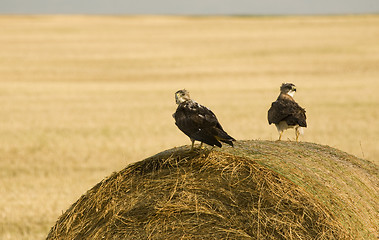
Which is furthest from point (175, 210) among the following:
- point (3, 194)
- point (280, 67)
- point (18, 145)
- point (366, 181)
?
point (280, 67)

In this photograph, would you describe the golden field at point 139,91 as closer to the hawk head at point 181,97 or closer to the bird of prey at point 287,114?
the hawk head at point 181,97

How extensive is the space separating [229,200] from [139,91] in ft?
88.0

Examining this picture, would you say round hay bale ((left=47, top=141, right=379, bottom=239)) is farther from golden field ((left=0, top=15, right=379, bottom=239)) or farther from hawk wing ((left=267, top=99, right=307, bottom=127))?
hawk wing ((left=267, top=99, right=307, bottom=127))

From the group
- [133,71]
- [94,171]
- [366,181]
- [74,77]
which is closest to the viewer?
[366,181]

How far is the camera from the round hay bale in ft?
14.6

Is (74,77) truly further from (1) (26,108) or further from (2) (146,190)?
(2) (146,190)

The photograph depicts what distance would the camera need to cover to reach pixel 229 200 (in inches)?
185

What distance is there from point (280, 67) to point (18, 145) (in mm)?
29199

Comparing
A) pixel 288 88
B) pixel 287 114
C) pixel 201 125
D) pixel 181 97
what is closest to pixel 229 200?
pixel 201 125

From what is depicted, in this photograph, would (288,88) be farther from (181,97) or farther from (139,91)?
(139,91)

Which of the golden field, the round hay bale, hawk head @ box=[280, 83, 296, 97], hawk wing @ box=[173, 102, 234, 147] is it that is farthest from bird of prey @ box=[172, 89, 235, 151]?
hawk head @ box=[280, 83, 296, 97]

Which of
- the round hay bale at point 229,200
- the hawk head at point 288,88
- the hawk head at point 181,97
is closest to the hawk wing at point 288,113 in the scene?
the hawk head at point 288,88

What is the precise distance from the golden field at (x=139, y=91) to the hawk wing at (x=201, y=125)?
2.87 ft

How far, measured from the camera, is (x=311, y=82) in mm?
34219
